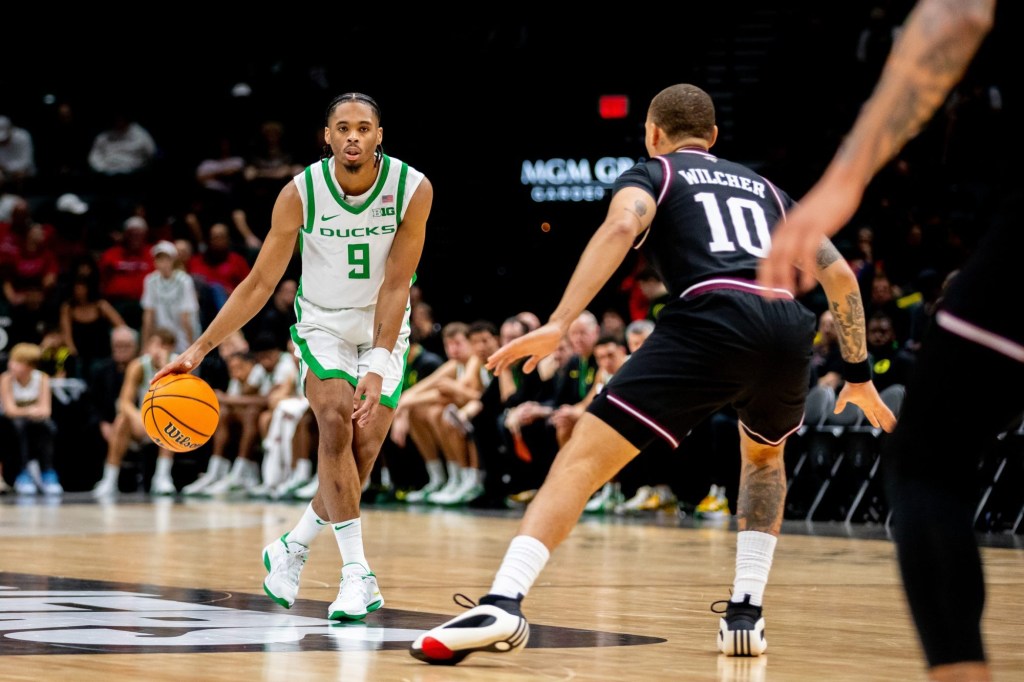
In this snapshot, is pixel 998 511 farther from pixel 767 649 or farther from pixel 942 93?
pixel 942 93

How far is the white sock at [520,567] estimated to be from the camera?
13.8ft

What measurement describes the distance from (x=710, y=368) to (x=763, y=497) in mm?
773

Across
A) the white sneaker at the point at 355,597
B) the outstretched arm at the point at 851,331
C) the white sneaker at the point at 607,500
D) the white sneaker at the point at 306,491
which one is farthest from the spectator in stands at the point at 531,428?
the outstretched arm at the point at 851,331

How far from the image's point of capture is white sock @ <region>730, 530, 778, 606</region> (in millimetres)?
5020

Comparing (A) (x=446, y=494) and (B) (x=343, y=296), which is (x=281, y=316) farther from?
(B) (x=343, y=296)

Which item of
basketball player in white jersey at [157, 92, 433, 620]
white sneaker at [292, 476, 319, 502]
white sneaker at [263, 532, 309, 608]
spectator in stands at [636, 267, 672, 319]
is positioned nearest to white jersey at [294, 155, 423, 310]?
basketball player in white jersey at [157, 92, 433, 620]

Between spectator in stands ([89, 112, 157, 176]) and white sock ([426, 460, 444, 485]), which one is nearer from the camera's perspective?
white sock ([426, 460, 444, 485])

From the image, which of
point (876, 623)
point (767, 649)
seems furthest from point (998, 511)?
point (767, 649)

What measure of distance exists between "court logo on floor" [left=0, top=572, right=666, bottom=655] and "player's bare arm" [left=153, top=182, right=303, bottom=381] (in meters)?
0.93

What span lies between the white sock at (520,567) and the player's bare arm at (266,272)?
6.95 ft

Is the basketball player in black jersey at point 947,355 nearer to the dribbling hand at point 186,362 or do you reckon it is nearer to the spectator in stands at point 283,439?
the dribbling hand at point 186,362

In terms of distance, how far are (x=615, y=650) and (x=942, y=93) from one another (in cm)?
270

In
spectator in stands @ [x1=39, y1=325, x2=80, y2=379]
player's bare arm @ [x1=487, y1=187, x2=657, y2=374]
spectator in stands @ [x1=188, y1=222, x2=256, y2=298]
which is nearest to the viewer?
player's bare arm @ [x1=487, y1=187, x2=657, y2=374]

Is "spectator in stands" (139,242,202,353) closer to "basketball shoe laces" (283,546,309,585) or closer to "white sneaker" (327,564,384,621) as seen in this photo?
"basketball shoe laces" (283,546,309,585)
